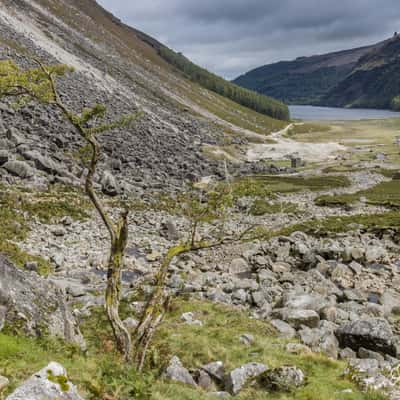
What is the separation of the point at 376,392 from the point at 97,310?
11.1 m

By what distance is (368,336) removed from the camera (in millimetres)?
15000

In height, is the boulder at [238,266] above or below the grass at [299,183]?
below

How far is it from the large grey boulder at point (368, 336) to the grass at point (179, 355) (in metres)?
2.89

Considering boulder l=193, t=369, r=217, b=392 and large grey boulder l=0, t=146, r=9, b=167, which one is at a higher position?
large grey boulder l=0, t=146, r=9, b=167

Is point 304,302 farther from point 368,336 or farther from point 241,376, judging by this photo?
point 241,376

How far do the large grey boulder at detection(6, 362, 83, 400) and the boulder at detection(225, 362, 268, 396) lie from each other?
192 inches

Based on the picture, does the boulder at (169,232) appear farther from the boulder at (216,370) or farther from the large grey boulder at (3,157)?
the boulder at (216,370)

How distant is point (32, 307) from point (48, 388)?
4.38m

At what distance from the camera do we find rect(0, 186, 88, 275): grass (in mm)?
22547

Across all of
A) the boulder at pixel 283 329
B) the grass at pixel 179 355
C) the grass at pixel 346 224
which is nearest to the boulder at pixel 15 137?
the grass at pixel 346 224

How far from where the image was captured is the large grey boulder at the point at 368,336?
1463cm

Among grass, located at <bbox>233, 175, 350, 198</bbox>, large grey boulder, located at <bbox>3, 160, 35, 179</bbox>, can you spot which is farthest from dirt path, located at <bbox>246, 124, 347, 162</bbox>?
large grey boulder, located at <bbox>3, 160, 35, 179</bbox>

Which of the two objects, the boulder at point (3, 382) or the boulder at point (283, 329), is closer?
the boulder at point (3, 382)

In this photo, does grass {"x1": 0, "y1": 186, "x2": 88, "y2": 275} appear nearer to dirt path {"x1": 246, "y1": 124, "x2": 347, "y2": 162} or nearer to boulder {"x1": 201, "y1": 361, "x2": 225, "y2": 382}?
boulder {"x1": 201, "y1": 361, "x2": 225, "y2": 382}
